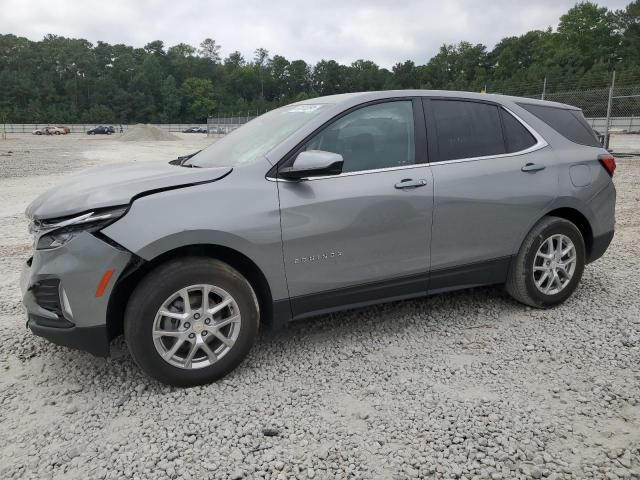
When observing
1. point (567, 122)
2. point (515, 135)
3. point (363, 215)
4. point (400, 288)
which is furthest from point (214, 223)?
point (567, 122)

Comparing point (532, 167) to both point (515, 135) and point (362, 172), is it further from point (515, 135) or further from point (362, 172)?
point (362, 172)

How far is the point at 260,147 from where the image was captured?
351 cm

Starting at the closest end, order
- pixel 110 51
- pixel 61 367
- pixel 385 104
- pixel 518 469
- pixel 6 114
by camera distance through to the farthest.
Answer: pixel 518 469
pixel 61 367
pixel 385 104
pixel 6 114
pixel 110 51

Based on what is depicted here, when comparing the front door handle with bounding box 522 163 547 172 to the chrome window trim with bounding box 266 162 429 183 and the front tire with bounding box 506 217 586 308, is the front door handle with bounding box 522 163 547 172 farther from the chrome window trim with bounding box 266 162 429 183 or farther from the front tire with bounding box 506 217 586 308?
the chrome window trim with bounding box 266 162 429 183

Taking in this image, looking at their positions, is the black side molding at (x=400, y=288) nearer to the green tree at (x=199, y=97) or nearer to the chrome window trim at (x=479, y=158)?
the chrome window trim at (x=479, y=158)

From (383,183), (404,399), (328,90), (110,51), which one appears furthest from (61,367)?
(110,51)

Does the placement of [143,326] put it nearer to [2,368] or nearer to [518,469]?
[2,368]

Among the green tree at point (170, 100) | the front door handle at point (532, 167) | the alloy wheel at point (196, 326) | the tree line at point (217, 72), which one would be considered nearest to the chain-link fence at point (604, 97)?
the front door handle at point (532, 167)

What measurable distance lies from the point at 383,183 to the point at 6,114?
328 ft

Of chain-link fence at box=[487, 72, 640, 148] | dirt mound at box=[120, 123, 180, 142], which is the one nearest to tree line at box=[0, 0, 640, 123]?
dirt mound at box=[120, 123, 180, 142]

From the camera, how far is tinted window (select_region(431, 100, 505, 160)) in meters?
3.79

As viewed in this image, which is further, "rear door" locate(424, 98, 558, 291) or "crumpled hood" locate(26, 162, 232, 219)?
"rear door" locate(424, 98, 558, 291)

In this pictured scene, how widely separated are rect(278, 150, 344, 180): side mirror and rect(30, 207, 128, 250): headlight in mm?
986

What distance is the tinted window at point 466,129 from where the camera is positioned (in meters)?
3.79
